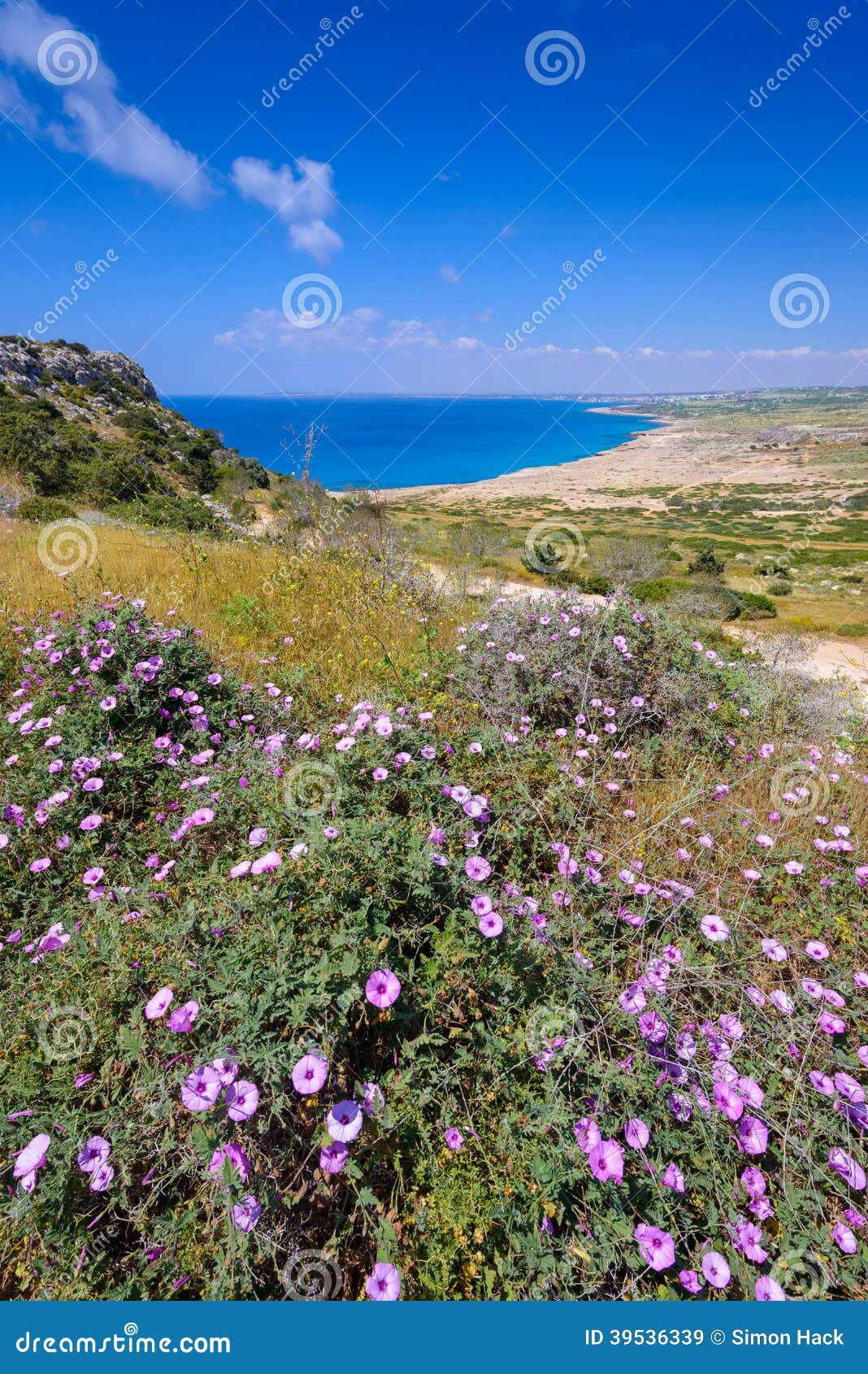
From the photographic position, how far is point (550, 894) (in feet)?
6.95

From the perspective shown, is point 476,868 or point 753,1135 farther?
point 476,868

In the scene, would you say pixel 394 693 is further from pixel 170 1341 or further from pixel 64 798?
pixel 170 1341

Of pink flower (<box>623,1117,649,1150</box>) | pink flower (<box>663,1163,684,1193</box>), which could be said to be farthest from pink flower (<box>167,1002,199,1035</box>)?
pink flower (<box>663,1163,684,1193</box>)

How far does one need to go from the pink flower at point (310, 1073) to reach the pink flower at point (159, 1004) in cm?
46

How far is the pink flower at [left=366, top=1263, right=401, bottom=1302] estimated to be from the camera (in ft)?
4.05

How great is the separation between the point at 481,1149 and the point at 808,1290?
86cm

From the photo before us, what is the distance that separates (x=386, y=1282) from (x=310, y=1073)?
0.46 meters

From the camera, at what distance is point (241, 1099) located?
4.21 ft

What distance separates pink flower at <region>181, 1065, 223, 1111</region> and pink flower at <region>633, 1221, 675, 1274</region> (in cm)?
107

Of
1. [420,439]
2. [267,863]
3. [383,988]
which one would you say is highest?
[420,439]

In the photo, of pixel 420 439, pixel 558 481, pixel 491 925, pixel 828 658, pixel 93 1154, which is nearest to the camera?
pixel 93 1154

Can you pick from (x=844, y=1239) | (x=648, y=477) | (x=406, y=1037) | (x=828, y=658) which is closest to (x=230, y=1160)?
(x=406, y=1037)

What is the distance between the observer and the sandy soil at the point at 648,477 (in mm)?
46625

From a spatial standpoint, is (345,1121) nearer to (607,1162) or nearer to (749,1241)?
(607,1162)
